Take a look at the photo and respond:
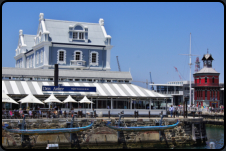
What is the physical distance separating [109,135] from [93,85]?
14.1 m

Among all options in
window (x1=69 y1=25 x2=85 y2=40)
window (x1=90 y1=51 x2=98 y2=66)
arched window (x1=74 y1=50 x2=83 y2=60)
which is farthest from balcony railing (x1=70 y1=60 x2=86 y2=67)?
window (x1=69 y1=25 x2=85 y2=40)

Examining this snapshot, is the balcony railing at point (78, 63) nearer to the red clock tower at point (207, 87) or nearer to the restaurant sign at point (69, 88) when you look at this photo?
the restaurant sign at point (69, 88)

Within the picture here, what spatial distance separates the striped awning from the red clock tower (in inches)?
1636

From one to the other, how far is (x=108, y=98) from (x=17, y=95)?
11.0m

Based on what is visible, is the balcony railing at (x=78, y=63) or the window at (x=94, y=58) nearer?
the balcony railing at (x=78, y=63)

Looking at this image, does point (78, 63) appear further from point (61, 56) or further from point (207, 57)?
point (207, 57)

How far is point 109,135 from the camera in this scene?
37.1 metres

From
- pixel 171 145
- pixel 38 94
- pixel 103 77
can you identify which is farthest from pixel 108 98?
pixel 171 145

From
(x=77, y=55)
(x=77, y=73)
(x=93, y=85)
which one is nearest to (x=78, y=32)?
(x=77, y=55)

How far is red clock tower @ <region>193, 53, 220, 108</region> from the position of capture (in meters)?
88.8

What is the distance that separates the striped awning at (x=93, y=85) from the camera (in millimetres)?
45031

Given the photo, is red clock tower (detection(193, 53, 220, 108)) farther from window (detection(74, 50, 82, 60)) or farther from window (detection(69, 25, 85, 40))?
window (detection(69, 25, 85, 40))

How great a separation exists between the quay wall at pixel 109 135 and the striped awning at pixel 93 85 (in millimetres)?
8547

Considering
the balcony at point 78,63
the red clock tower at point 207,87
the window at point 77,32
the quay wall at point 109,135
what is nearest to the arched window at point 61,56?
the balcony at point 78,63
